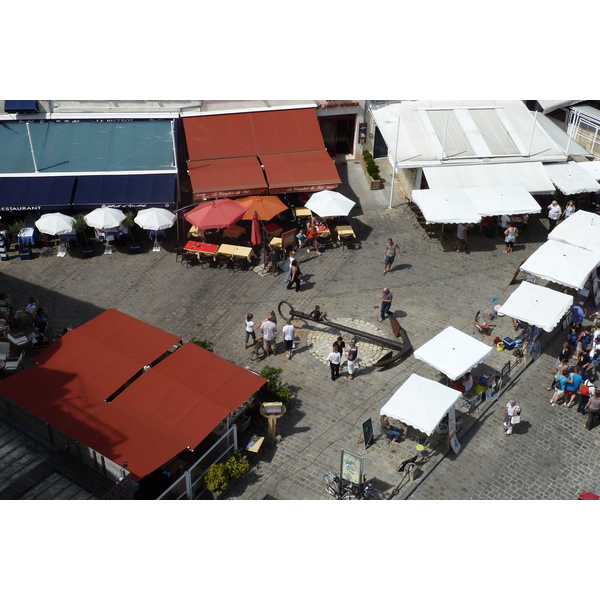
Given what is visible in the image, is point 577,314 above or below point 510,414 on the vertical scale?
above

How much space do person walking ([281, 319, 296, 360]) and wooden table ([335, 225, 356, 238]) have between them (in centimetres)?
564

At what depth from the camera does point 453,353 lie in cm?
2230

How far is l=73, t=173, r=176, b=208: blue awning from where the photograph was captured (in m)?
28.9

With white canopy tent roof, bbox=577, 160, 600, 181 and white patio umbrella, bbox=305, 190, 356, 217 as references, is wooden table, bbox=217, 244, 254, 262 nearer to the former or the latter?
white patio umbrella, bbox=305, 190, 356, 217

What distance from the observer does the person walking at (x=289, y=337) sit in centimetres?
2367

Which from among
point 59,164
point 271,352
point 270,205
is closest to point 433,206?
point 270,205

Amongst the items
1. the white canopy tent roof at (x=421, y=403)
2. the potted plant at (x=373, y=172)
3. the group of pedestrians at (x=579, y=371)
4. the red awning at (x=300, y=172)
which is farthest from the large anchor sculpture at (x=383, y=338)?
the potted plant at (x=373, y=172)

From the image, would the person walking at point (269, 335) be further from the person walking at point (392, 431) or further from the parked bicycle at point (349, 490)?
the parked bicycle at point (349, 490)

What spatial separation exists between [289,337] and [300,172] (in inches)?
345

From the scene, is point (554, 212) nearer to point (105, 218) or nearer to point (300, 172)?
point (300, 172)

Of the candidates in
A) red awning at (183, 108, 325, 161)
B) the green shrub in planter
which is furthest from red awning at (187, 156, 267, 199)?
the green shrub in planter

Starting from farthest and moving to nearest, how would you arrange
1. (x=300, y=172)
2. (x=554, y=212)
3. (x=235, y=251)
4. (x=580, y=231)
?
(x=300, y=172) → (x=554, y=212) → (x=235, y=251) → (x=580, y=231)

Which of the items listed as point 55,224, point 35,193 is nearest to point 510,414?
point 55,224

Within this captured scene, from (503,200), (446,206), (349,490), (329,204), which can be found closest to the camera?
(349,490)
